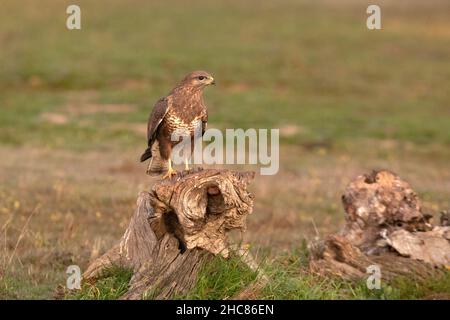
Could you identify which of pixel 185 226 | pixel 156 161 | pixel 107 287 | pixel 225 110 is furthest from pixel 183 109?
pixel 225 110

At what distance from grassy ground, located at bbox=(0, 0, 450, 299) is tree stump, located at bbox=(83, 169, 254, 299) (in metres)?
0.24

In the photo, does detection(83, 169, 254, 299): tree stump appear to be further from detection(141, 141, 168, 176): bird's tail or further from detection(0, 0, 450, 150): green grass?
detection(0, 0, 450, 150): green grass

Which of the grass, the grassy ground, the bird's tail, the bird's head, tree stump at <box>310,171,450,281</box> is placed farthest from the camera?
the grassy ground

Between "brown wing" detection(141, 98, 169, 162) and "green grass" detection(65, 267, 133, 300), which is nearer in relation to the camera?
"green grass" detection(65, 267, 133, 300)

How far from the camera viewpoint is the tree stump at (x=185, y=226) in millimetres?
7215

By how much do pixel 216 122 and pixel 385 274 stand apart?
16146mm

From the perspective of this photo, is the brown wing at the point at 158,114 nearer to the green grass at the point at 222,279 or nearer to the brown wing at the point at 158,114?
the brown wing at the point at 158,114

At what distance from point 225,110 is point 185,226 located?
1894 centimetres

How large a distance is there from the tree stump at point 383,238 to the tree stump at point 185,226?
1.29 m

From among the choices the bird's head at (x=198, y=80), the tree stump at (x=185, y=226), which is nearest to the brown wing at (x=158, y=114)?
the bird's head at (x=198, y=80)

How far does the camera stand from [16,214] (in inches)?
484

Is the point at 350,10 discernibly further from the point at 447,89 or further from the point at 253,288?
the point at 253,288

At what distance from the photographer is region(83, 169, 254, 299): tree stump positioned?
23.7 feet

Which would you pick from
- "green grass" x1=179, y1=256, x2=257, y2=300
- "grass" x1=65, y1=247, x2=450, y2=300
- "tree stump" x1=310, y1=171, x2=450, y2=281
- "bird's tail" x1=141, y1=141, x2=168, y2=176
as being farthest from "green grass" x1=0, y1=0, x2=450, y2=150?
"green grass" x1=179, y1=256, x2=257, y2=300
